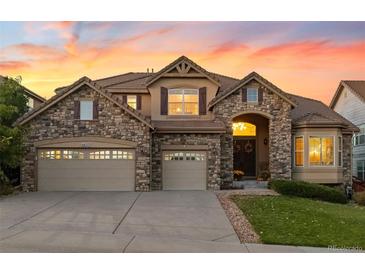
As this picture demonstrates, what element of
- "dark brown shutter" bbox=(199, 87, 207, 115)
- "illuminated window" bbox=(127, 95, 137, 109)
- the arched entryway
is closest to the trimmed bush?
the arched entryway

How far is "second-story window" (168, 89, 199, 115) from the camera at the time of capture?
22.2 metres

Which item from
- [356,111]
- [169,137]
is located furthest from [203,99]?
[356,111]

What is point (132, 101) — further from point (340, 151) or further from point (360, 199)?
point (360, 199)

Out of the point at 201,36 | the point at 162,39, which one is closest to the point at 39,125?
the point at 162,39

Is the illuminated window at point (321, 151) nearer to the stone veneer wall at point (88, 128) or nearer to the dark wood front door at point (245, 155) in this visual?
the dark wood front door at point (245, 155)

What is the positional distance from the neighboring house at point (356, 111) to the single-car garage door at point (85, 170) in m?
16.9

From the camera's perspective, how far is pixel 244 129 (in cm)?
2433

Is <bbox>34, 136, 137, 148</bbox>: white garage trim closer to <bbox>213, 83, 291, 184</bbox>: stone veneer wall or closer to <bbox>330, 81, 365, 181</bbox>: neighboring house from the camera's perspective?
<bbox>213, 83, 291, 184</bbox>: stone veneer wall

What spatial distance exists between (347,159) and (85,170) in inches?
559

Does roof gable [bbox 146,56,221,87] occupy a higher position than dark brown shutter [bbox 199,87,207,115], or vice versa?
roof gable [bbox 146,56,221,87]

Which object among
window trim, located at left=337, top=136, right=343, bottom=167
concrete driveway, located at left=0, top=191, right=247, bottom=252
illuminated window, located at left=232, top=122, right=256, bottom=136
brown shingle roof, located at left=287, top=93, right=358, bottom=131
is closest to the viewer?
concrete driveway, located at left=0, top=191, right=247, bottom=252

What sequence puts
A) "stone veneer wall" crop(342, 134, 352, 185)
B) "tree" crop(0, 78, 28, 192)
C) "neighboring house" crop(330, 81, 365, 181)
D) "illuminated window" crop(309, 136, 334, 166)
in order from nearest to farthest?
"tree" crop(0, 78, 28, 192)
"illuminated window" crop(309, 136, 334, 166)
"stone veneer wall" crop(342, 134, 352, 185)
"neighboring house" crop(330, 81, 365, 181)

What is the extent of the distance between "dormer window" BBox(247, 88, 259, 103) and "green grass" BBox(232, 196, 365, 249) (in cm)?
614

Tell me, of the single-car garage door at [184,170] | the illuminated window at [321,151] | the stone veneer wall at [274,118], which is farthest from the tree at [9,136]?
the illuminated window at [321,151]
